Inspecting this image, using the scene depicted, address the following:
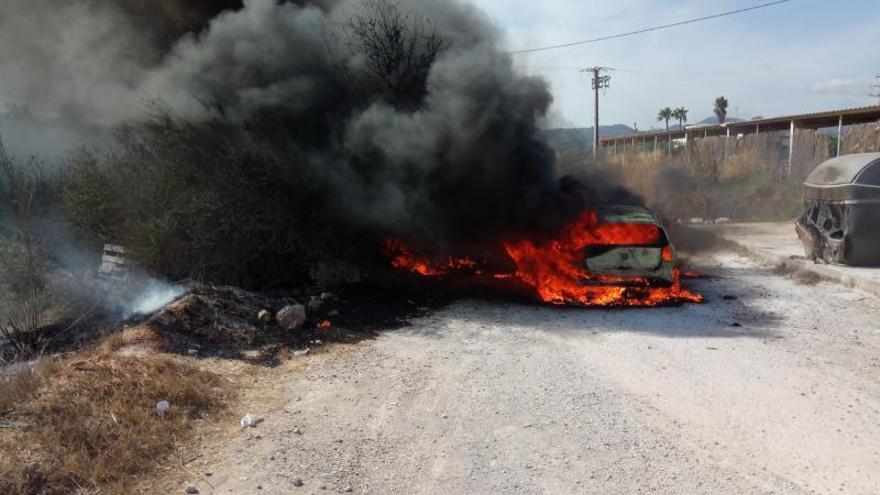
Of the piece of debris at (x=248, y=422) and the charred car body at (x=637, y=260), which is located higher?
the charred car body at (x=637, y=260)

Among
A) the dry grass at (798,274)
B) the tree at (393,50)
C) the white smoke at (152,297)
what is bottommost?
the dry grass at (798,274)

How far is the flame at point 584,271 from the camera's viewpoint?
8578 millimetres

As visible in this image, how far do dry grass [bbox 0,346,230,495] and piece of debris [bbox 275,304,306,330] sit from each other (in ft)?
6.08

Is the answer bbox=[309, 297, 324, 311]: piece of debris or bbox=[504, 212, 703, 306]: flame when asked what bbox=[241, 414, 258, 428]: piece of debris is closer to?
bbox=[309, 297, 324, 311]: piece of debris

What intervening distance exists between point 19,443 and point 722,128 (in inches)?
1249

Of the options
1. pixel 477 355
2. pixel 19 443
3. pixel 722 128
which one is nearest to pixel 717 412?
pixel 477 355

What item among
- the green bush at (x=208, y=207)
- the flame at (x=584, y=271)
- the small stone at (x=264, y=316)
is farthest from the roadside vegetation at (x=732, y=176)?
the small stone at (x=264, y=316)

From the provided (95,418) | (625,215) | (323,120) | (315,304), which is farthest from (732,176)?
(95,418)

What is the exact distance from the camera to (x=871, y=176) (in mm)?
10203

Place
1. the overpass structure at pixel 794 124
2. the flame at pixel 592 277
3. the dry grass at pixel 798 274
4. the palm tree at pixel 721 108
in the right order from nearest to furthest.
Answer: the flame at pixel 592 277 → the dry grass at pixel 798 274 → the overpass structure at pixel 794 124 → the palm tree at pixel 721 108

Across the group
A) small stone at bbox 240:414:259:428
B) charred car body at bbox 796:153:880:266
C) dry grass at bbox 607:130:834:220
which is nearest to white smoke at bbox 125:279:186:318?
small stone at bbox 240:414:259:428

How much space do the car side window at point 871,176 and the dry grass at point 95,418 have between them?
1063cm

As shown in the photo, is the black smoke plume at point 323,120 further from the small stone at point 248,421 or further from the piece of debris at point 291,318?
the small stone at point 248,421

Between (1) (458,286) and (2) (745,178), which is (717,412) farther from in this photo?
(2) (745,178)
